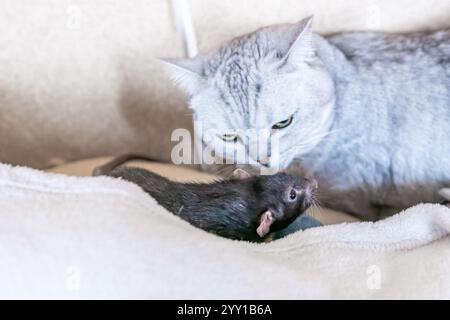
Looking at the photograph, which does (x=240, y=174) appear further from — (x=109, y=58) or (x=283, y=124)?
(x=109, y=58)

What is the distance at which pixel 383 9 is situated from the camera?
1403 mm

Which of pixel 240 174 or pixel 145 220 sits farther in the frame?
pixel 240 174

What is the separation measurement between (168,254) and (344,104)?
0.61m

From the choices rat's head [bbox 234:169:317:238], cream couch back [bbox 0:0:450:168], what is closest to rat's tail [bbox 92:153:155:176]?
cream couch back [bbox 0:0:450:168]

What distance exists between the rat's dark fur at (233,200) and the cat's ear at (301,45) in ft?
0.90

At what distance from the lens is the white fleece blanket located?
899mm

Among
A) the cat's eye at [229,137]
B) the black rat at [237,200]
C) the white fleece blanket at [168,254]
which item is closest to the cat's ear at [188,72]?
the cat's eye at [229,137]

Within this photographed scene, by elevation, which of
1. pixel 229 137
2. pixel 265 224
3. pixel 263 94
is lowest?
pixel 265 224

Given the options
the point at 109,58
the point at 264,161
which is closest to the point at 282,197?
the point at 264,161

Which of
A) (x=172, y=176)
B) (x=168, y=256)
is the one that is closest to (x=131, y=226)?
(x=168, y=256)

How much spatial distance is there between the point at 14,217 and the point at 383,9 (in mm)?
1046

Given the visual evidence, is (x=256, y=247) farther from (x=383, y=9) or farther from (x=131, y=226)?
(x=383, y=9)

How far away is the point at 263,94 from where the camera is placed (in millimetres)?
1213
